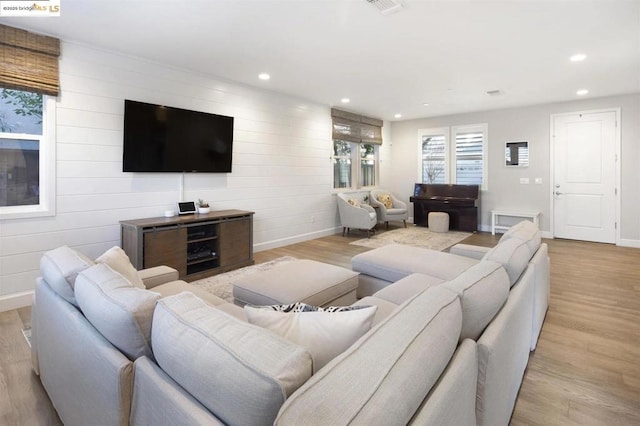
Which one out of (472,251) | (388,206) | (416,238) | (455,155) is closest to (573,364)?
(472,251)

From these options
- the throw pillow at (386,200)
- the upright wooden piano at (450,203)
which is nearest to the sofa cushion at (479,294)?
the upright wooden piano at (450,203)

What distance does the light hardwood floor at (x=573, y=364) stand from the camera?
1.82 metres

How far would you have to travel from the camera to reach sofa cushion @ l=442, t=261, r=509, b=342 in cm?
128

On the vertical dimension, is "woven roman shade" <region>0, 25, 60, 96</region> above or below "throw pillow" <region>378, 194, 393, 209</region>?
above

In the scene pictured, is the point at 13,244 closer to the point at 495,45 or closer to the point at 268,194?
the point at 268,194

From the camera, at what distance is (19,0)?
2.87m

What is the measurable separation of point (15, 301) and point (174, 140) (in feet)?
7.47

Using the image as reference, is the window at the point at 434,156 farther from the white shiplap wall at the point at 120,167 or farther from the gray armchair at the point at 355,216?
the white shiplap wall at the point at 120,167

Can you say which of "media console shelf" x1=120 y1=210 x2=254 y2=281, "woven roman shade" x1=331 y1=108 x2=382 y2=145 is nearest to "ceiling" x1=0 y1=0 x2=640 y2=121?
"woven roman shade" x1=331 y1=108 x2=382 y2=145

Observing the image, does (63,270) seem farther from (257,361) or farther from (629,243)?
(629,243)

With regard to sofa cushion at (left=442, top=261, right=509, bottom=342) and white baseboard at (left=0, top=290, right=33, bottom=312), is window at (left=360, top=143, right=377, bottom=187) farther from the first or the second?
sofa cushion at (left=442, top=261, right=509, bottom=342)

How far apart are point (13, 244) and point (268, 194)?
3.20m

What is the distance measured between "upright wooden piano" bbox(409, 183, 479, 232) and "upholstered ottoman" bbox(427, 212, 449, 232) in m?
0.29

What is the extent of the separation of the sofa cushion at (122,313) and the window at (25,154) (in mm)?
2722
